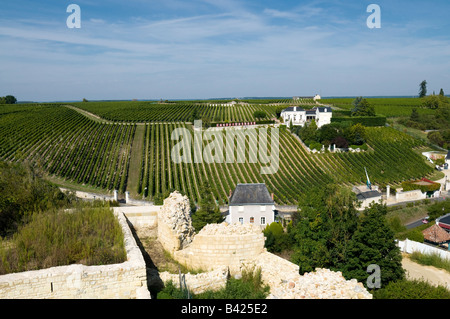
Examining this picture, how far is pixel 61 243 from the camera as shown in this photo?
920cm

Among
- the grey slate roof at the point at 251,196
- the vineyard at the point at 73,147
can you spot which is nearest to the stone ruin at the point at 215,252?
the grey slate roof at the point at 251,196

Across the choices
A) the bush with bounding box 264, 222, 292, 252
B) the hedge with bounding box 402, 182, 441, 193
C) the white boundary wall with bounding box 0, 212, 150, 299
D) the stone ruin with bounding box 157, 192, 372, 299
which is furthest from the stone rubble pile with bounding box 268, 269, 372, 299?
the hedge with bounding box 402, 182, 441, 193

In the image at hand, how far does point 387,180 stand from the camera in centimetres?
4259

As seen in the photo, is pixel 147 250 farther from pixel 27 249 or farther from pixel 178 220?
pixel 27 249

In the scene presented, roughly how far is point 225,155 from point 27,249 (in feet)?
123

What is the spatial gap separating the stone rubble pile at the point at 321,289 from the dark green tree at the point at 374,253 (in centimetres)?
564

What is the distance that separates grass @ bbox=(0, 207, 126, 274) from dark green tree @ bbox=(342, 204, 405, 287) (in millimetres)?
9396

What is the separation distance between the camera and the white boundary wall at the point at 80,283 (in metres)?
7.18

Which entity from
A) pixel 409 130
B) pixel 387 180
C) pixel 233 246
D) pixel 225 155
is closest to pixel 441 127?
pixel 409 130

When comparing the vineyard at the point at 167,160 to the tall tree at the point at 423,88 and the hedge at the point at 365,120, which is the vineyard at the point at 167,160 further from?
the tall tree at the point at 423,88

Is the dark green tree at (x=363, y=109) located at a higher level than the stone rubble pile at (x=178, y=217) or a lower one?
higher
